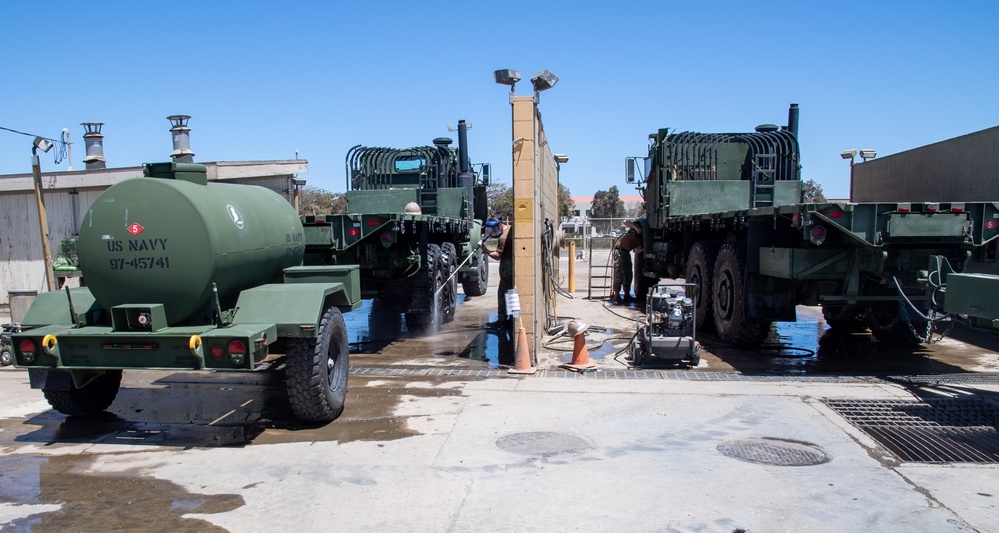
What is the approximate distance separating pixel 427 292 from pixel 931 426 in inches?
260

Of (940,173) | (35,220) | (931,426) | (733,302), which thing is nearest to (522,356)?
(733,302)

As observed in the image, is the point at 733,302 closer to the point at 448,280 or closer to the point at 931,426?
the point at 931,426

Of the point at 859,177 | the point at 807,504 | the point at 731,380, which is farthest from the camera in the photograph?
the point at 859,177

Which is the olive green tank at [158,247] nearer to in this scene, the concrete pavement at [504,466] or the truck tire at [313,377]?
the truck tire at [313,377]

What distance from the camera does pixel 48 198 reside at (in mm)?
14375

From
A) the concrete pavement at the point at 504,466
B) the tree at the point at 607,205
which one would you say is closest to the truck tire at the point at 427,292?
the concrete pavement at the point at 504,466

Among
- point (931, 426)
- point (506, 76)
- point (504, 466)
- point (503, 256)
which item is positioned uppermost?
point (506, 76)

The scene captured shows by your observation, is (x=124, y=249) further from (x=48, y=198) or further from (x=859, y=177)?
(x=859, y=177)

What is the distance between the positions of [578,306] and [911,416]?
828 centimetres

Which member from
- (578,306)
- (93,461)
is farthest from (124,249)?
(578,306)

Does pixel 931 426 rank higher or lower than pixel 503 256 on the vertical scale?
lower

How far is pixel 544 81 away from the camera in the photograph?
8305 mm

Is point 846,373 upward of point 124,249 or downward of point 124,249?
downward

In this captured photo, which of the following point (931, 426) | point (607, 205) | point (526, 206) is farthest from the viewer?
point (607, 205)
